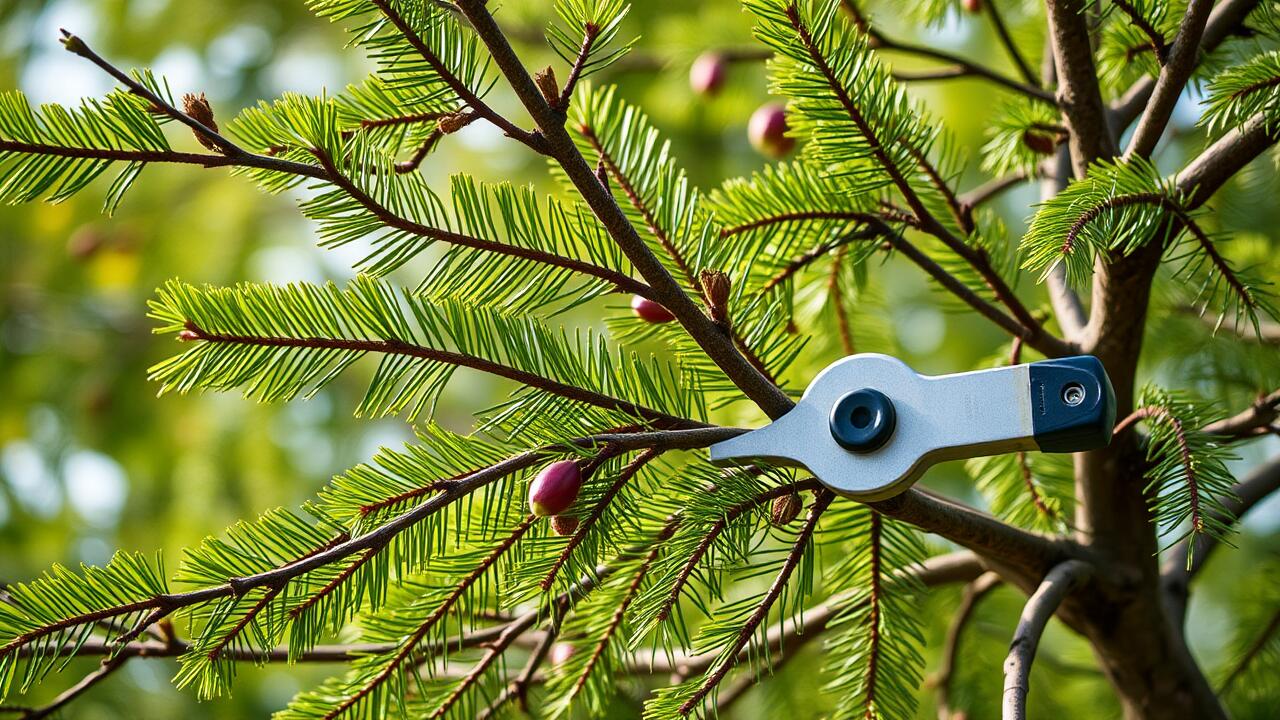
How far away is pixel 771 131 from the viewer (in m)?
1.06

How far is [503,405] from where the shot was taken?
0.62 m

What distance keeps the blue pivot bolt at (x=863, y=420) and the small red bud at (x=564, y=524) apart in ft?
0.49

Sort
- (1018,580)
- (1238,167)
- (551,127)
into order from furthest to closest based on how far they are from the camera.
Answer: (1018,580) → (1238,167) → (551,127)

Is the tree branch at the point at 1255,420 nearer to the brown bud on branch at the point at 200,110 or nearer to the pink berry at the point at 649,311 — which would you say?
the pink berry at the point at 649,311

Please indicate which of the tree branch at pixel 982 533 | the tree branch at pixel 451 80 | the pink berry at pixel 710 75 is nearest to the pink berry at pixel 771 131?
the pink berry at pixel 710 75

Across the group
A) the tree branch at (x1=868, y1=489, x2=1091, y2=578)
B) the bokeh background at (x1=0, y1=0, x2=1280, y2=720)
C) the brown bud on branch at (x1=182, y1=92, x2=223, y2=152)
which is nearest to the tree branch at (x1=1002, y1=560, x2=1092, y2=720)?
the tree branch at (x1=868, y1=489, x2=1091, y2=578)

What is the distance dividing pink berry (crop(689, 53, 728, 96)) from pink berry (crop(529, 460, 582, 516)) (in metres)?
0.82

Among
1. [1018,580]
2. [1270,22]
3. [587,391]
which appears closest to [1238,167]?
[1270,22]

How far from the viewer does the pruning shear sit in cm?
55

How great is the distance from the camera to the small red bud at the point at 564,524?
608 millimetres

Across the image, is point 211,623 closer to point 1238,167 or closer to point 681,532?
point 681,532

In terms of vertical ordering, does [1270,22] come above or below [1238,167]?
above

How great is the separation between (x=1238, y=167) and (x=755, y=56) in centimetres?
66

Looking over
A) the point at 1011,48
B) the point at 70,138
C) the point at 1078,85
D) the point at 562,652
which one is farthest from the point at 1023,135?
the point at 70,138
